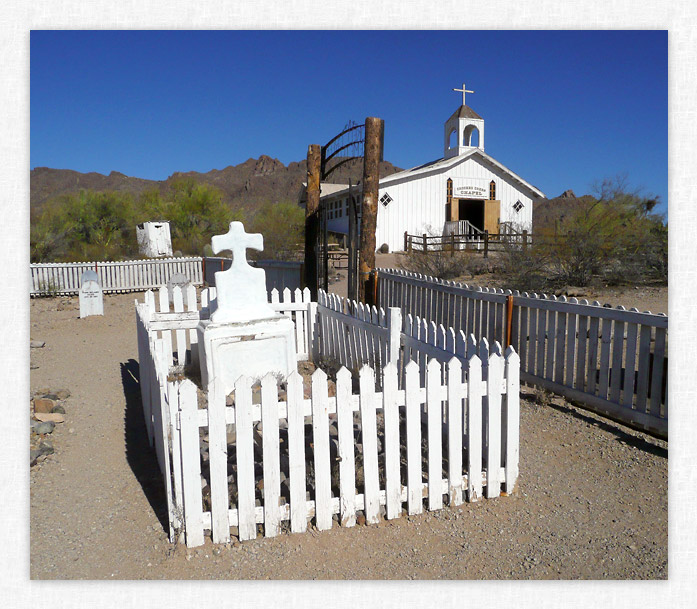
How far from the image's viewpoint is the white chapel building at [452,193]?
2539 centimetres

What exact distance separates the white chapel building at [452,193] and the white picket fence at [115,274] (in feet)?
28.6

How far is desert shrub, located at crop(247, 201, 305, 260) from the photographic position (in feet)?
82.1

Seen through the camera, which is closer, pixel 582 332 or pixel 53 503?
pixel 53 503

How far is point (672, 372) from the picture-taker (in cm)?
366

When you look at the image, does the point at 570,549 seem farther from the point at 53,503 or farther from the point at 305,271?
the point at 305,271

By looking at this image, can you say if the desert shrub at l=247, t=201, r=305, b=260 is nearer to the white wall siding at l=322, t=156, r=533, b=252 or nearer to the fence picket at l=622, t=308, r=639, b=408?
the white wall siding at l=322, t=156, r=533, b=252

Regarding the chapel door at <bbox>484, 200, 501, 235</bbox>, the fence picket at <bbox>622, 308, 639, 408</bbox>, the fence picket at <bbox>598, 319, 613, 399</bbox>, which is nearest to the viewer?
the fence picket at <bbox>622, 308, 639, 408</bbox>

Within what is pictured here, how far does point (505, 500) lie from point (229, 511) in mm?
1785

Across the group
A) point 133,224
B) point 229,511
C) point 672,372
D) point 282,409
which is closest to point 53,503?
point 229,511

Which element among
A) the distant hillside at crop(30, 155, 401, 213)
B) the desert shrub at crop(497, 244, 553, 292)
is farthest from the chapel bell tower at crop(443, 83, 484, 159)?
the distant hillside at crop(30, 155, 401, 213)

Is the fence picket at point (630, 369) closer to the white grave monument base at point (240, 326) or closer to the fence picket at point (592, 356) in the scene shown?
the fence picket at point (592, 356)

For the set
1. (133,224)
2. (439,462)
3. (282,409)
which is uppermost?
(133,224)

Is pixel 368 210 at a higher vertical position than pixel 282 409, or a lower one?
higher

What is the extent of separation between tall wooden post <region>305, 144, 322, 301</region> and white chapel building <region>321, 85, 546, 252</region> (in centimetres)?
1471
